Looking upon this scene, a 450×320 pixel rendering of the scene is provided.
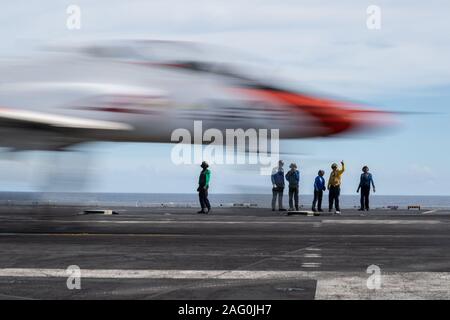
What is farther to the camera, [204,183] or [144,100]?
[204,183]

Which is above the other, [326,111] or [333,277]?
[326,111]

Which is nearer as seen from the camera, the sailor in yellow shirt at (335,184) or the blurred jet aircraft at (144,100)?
the blurred jet aircraft at (144,100)

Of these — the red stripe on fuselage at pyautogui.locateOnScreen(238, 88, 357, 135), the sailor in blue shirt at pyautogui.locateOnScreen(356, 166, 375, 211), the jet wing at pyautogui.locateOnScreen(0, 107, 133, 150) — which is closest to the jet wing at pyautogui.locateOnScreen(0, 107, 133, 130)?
the jet wing at pyautogui.locateOnScreen(0, 107, 133, 150)

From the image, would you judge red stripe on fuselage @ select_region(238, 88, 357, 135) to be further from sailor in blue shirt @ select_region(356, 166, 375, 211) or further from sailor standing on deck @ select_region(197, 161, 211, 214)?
sailor in blue shirt @ select_region(356, 166, 375, 211)

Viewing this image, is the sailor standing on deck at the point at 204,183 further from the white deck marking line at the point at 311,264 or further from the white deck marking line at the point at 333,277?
the white deck marking line at the point at 333,277

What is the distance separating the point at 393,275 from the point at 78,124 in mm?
9247

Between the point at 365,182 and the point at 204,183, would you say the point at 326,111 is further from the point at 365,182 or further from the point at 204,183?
the point at 365,182

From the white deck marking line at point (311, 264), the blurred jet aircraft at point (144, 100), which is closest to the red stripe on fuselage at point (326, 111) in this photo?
the blurred jet aircraft at point (144, 100)

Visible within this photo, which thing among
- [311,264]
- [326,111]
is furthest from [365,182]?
[311,264]

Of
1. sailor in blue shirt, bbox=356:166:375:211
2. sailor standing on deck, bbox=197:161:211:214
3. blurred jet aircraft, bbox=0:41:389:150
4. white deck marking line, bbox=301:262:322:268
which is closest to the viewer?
white deck marking line, bbox=301:262:322:268

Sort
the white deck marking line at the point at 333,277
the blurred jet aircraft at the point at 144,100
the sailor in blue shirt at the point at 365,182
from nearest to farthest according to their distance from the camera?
the white deck marking line at the point at 333,277 < the blurred jet aircraft at the point at 144,100 < the sailor in blue shirt at the point at 365,182

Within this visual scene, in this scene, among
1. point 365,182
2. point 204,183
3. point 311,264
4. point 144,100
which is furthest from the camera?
point 365,182

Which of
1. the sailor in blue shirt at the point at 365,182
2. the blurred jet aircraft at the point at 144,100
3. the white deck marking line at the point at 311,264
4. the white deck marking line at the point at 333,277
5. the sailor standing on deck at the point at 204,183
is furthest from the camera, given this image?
the sailor in blue shirt at the point at 365,182

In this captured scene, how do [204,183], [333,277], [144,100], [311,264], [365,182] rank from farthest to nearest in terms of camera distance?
[365,182], [204,183], [144,100], [311,264], [333,277]
